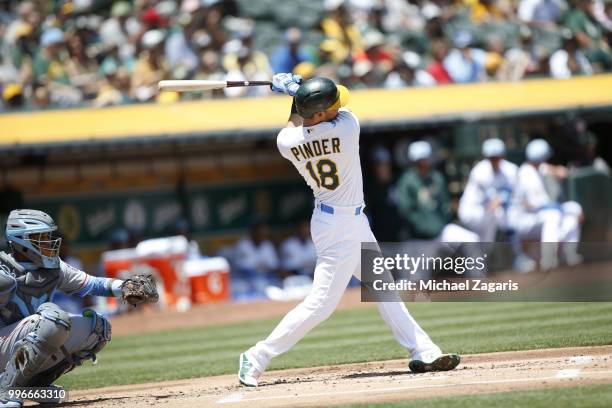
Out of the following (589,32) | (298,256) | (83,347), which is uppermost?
(83,347)

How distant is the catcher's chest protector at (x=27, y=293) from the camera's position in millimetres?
6449

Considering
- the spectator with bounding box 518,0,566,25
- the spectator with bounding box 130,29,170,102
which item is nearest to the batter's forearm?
the spectator with bounding box 130,29,170,102

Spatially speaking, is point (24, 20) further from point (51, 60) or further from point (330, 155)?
point (330, 155)

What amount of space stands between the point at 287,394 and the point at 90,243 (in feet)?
27.1

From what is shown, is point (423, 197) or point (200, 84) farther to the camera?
point (423, 197)

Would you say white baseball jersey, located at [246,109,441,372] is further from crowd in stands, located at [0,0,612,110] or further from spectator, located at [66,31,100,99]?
spectator, located at [66,31,100,99]

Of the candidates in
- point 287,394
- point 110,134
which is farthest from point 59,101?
point 287,394

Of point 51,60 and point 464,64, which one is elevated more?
point 51,60

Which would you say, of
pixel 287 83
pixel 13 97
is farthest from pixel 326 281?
pixel 13 97

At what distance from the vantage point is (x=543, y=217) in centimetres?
1352

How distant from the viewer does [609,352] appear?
6.97 meters

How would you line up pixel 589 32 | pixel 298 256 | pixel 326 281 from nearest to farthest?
pixel 326 281 → pixel 298 256 → pixel 589 32

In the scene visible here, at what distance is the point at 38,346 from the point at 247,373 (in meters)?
1.32

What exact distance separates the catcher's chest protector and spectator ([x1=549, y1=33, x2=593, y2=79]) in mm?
10321
